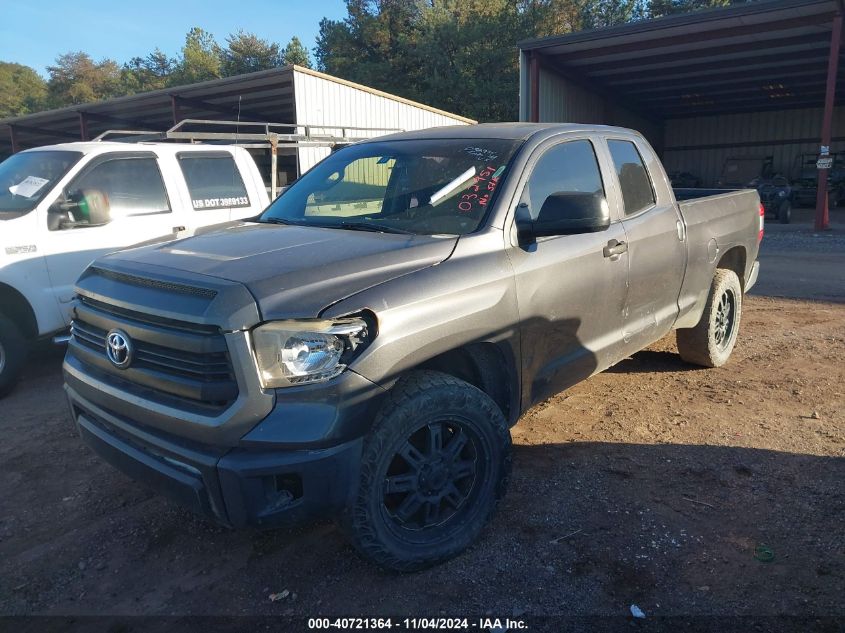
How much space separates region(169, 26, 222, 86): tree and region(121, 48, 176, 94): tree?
2179mm

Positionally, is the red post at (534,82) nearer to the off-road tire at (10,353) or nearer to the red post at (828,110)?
the red post at (828,110)

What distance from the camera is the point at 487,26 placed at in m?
34.2

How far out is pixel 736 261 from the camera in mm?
5793

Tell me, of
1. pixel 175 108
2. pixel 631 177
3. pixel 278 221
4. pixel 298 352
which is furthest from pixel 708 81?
pixel 298 352

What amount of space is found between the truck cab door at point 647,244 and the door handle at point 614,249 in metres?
0.07

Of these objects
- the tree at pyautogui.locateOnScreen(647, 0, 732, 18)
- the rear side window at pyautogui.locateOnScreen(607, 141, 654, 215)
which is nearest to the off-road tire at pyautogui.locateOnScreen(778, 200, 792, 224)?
the rear side window at pyautogui.locateOnScreen(607, 141, 654, 215)

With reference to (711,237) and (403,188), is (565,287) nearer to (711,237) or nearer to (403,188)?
(403,188)

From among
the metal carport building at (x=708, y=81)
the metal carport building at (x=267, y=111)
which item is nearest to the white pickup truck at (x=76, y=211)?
the metal carport building at (x=267, y=111)

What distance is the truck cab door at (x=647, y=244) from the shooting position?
13.4 feet

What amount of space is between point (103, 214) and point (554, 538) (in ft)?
15.7

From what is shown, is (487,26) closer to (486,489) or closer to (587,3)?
(587,3)

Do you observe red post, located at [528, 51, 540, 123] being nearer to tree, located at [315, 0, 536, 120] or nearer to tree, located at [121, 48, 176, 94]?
tree, located at [315, 0, 536, 120]

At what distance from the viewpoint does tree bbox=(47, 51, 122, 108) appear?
200 feet

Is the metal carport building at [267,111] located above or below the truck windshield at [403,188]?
above
